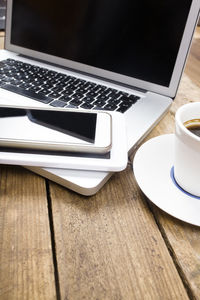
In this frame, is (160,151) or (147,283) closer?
(147,283)

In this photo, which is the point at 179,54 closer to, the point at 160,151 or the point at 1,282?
the point at 160,151

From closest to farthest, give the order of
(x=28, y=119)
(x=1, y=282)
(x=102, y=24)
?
(x=1, y=282) → (x=28, y=119) → (x=102, y=24)

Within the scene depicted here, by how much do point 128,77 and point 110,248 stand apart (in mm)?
366

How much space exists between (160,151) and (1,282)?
0.26 meters

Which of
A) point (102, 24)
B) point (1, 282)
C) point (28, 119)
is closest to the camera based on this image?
point (1, 282)

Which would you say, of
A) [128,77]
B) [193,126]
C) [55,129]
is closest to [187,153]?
[193,126]

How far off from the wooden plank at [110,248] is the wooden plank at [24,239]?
0.04ft

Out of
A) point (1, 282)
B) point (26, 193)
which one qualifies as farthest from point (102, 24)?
point (1, 282)

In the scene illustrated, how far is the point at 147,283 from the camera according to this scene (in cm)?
25

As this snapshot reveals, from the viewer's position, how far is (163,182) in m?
0.34

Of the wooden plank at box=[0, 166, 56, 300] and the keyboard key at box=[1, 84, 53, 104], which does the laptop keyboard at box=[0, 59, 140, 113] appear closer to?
the keyboard key at box=[1, 84, 53, 104]

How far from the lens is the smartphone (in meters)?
0.33

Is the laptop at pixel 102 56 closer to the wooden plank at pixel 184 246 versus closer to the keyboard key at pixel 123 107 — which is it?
the keyboard key at pixel 123 107

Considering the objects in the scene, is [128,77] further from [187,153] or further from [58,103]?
[187,153]
